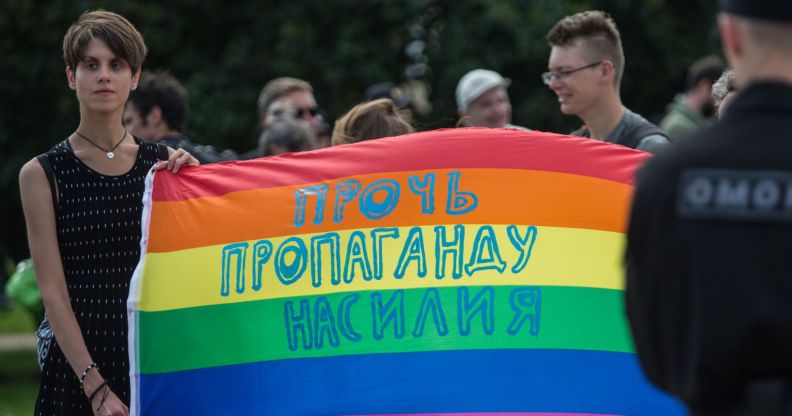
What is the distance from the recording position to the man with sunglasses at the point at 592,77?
5930mm

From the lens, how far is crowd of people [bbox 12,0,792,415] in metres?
2.50

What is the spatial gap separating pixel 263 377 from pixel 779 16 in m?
2.58

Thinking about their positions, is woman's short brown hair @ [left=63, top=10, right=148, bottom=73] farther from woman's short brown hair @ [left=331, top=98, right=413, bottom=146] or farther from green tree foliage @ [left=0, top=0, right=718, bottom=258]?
green tree foliage @ [left=0, top=0, right=718, bottom=258]

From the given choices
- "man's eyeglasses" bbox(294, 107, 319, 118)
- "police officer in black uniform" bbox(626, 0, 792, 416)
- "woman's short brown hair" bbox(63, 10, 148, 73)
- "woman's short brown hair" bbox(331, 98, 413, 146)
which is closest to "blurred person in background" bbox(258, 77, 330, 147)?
"man's eyeglasses" bbox(294, 107, 319, 118)

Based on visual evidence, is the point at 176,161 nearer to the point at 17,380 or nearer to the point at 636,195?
the point at 636,195

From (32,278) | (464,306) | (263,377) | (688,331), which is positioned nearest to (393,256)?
(464,306)

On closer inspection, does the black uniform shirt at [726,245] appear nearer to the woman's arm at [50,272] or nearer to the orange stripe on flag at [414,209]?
the orange stripe on flag at [414,209]

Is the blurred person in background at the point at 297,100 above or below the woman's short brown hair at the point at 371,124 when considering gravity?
above

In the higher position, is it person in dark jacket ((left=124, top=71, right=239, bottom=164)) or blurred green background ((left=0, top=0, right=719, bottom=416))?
blurred green background ((left=0, top=0, right=719, bottom=416))

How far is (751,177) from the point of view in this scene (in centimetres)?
249

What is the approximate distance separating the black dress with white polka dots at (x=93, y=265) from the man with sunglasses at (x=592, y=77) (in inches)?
90.5

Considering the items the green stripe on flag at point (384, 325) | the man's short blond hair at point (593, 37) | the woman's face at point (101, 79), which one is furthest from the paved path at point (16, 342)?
the woman's face at point (101, 79)

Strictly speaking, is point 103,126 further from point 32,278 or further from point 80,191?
point 32,278

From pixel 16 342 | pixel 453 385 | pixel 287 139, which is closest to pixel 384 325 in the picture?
pixel 453 385
